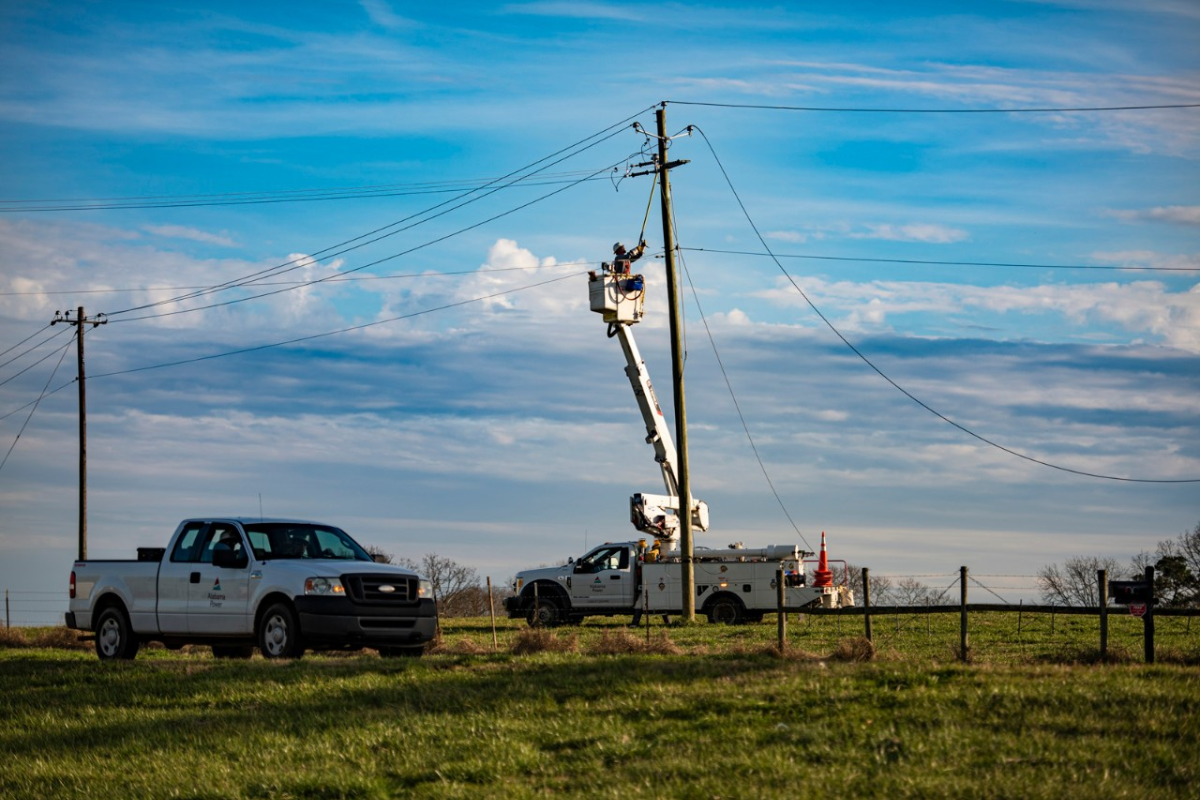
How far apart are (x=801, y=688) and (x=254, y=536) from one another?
361 inches

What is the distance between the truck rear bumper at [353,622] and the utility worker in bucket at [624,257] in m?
14.8

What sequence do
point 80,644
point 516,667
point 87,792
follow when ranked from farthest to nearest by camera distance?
1. point 80,644
2. point 516,667
3. point 87,792

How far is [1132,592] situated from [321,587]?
1038 centimetres

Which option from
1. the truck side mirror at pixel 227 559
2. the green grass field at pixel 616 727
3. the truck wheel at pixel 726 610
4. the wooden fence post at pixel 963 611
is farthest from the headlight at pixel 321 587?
the truck wheel at pixel 726 610

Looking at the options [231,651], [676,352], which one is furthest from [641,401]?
[231,651]

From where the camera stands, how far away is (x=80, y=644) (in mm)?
27625

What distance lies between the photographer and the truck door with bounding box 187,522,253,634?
59.8ft

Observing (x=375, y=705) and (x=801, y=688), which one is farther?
(x=375, y=705)

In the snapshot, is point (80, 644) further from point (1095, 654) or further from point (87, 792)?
point (1095, 654)

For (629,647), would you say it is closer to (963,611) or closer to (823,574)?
(963,611)

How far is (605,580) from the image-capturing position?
31828 millimetres

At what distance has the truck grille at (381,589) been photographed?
17562 millimetres

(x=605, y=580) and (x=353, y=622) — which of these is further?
(x=605, y=580)

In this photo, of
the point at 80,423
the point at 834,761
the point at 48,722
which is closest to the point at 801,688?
the point at 834,761
